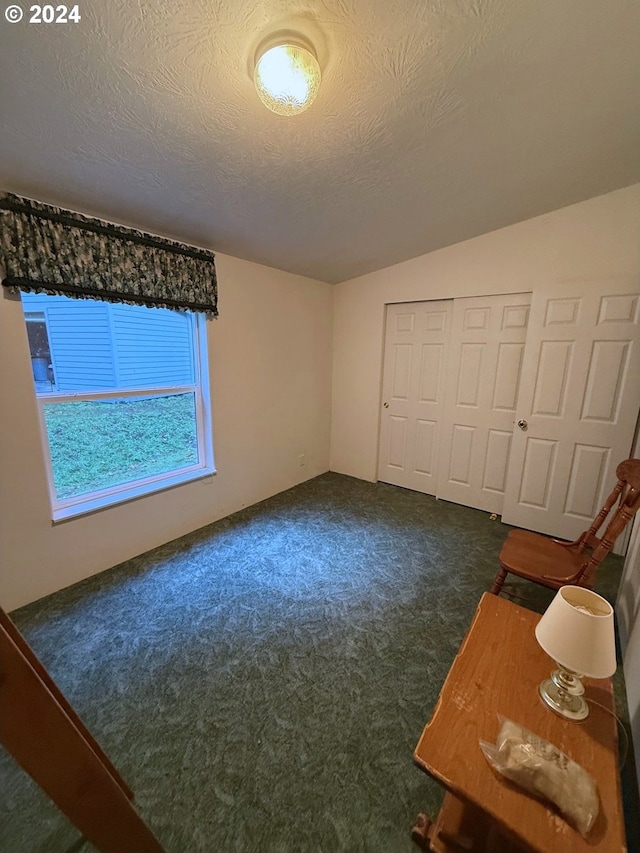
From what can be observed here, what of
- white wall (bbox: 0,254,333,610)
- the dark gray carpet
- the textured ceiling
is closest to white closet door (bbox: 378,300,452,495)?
white wall (bbox: 0,254,333,610)

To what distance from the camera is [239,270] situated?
288 centimetres

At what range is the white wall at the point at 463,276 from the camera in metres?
2.39

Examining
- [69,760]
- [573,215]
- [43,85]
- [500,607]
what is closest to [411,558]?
[500,607]

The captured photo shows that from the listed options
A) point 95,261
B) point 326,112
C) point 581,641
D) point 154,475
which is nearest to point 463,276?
point 326,112

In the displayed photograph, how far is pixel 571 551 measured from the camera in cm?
198

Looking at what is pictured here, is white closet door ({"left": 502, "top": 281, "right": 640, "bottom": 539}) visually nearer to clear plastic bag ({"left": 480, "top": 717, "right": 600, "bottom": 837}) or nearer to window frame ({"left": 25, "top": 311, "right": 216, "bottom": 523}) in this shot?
clear plastic bag ({"left": 480, "top": 717, "right": 600, "bottom": 837})

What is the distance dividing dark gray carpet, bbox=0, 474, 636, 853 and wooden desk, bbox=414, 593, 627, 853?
0.26 meters

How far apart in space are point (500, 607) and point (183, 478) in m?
2.30

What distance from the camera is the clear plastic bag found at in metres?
0.73

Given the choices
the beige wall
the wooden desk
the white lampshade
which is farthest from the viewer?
the beige wall

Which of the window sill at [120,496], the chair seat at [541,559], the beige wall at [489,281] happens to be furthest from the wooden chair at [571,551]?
the window sill at [120,496]

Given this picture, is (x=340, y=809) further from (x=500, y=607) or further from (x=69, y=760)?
(x=69, y=760)

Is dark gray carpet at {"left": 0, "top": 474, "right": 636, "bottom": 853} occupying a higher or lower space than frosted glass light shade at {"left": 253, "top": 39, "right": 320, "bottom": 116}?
lower

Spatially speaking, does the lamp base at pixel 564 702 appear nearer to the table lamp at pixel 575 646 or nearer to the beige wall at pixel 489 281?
the table lamp at pixel 575 646
